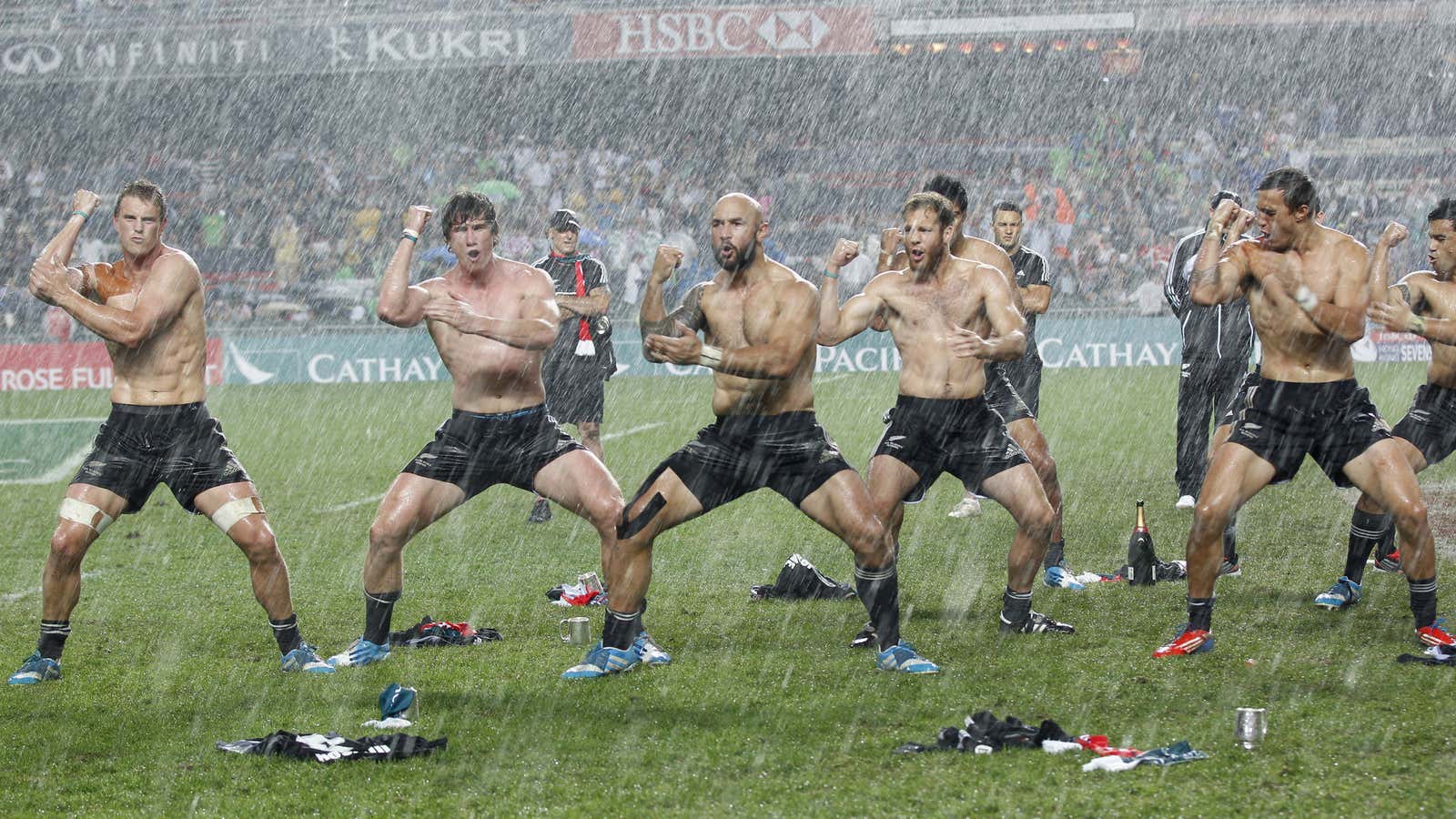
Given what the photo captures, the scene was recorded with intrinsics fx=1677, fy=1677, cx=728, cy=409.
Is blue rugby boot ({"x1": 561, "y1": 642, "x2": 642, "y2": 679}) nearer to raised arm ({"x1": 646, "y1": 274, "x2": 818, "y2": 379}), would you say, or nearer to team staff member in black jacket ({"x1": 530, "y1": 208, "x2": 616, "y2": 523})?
raised arm ({"x1": 646, "y1": 274, "x2": 818, "y2": 379})

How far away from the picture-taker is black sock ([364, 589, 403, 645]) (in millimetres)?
7941

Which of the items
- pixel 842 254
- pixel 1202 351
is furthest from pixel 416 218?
pixel 1202 351

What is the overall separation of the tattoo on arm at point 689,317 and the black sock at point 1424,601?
11.3 feet

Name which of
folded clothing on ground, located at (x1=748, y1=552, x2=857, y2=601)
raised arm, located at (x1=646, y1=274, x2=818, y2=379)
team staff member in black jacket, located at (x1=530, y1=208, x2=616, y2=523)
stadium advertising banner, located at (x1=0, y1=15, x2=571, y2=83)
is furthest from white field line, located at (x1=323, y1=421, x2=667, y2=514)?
stadium advertising banner, located at (x1=0, y1=15, x2=571, y2=83)

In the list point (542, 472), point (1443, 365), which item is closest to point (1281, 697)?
point (1443, 365)

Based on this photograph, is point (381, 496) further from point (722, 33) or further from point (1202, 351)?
point (722, 33)

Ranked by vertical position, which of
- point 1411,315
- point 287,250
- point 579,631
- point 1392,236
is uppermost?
point 287,250

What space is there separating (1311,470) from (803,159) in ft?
60.3

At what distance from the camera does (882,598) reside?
7492mm

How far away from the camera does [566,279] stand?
40.0 ft

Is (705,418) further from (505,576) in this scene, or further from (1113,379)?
(505,576)

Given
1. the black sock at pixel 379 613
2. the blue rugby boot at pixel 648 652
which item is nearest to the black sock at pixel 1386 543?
the blue rugby boot at pixel 648 652

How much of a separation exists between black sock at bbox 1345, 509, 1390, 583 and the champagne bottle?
106 centimetres

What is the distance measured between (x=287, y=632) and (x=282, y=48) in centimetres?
2296
